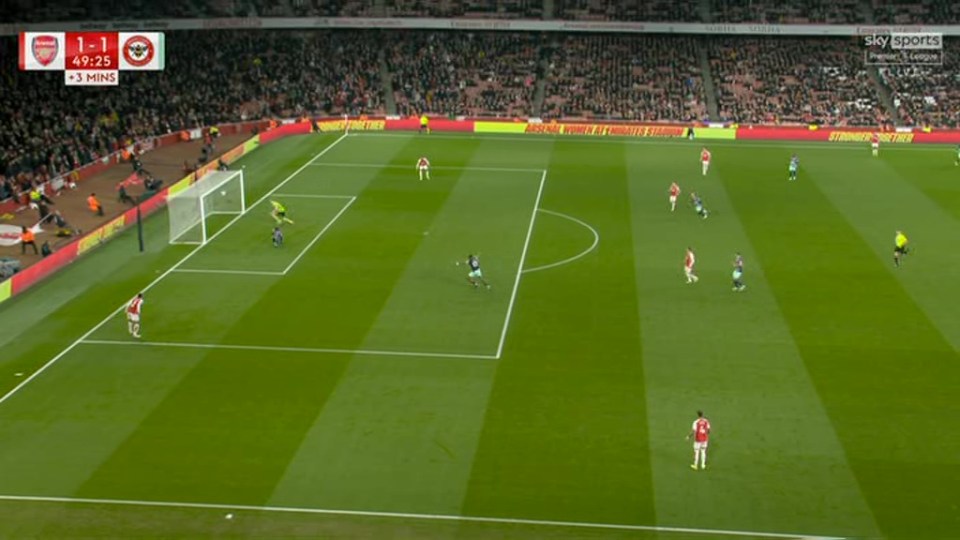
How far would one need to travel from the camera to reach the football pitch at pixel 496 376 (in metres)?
26.8

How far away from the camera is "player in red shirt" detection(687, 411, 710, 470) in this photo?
92.3 feet

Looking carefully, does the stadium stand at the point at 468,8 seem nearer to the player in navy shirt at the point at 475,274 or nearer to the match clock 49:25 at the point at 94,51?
the match clock 49:25 at the point at 94,51

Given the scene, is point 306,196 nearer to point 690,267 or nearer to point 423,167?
point 423,167

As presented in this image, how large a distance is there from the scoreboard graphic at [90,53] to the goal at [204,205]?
23.0 ft

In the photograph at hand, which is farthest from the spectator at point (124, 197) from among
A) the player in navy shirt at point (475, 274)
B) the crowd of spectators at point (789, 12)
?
the crowd of spectators at point (789, 12)

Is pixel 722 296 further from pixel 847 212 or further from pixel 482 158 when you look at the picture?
pixel 482 158

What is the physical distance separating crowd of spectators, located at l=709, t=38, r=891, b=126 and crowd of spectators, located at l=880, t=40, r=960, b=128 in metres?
1.64

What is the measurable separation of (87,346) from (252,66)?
5649 cm

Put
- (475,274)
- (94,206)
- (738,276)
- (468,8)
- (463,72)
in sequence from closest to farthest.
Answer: (738,276) < (475,274) < (94,206) < (463,72) < (468,8)

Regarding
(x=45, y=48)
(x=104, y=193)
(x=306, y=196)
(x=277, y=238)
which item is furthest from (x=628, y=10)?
(x=45, y=48)

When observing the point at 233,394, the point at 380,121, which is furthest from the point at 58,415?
the point at 380,121

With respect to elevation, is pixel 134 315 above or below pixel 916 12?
below

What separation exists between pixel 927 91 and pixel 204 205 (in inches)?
2335

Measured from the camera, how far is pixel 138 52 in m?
49.9
